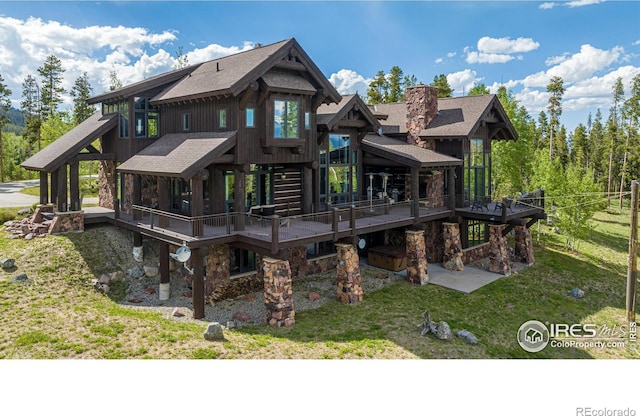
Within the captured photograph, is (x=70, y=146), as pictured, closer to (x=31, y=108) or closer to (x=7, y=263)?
(x=7, y=263)

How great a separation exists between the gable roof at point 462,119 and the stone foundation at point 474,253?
657 centimetres

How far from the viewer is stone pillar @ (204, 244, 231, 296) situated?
56.6 ft

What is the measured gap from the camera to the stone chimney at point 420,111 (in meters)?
25.8

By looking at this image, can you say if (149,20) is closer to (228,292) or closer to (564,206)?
(228,292)

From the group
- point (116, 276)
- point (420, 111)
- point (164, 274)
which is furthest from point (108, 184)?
point (420, 111)

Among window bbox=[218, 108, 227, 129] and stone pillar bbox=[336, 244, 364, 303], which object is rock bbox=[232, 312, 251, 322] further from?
window bbox=[218, 108, 227, 129]

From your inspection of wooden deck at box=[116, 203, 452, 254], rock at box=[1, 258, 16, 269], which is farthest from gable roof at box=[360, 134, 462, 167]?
rock at box=[1, 258, 16, 269]

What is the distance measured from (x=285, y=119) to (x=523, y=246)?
640 inches

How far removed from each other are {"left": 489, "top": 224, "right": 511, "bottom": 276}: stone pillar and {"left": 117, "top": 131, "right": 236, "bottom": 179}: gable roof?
571 inches

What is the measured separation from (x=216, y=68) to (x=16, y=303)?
1200 centimetres

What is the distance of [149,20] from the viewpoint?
1728 centimetres

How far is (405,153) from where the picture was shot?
22.3 meters

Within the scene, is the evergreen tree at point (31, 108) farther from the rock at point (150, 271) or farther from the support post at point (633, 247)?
the support post at point (633, 247)

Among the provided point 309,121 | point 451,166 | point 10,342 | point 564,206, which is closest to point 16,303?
point 10,342
